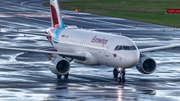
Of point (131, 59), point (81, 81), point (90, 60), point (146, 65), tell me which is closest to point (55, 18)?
point (90, 60)

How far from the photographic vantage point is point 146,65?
123 feet

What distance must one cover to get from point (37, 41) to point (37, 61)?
1856 cm

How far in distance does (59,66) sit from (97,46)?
12.1 feet

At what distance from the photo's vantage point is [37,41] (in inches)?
2559

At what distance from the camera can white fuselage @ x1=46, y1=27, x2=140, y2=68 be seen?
34.2m

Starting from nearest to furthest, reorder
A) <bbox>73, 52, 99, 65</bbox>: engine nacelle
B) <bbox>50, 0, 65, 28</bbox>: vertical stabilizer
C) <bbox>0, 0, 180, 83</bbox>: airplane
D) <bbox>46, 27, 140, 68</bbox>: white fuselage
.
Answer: <bbox>46, 27, 140, 68</bbox>: white fuselage
<bbox>0, 0, 180, 83</bbox>: airplane
<bbox>73, 52, 99, 65</bbox>: engine nacelle
<bbox>50, 0, 65, 28</bbox>: vertical stabilizer

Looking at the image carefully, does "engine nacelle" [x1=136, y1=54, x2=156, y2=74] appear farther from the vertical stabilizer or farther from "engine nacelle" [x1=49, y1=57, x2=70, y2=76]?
the vertical stabilizer

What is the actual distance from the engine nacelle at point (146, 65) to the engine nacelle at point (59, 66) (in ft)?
20.0

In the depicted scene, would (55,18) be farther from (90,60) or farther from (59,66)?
(59,66)

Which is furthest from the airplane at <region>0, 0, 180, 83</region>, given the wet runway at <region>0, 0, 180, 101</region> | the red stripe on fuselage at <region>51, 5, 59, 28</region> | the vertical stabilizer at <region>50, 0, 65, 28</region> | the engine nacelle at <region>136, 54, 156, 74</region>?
the red stripe on fuselage at <region>51, 5, 59, 28</region>

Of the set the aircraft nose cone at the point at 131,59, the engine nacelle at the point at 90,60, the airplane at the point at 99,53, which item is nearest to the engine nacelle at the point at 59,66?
the airplane at the point at 99,53

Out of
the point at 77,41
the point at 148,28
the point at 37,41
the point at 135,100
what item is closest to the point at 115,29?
the point at 148,28

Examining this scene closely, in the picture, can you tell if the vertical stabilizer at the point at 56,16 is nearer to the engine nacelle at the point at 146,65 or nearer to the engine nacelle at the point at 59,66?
the engine nacelle at the point at 59,66

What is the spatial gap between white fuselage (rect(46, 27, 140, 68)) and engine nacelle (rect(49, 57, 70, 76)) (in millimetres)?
2392
